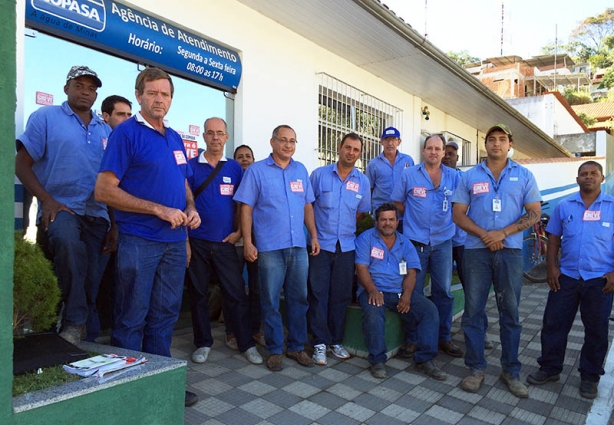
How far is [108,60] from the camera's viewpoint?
4.10 metres

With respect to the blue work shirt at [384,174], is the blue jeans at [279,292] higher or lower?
lower

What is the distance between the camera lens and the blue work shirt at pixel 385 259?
400 cm

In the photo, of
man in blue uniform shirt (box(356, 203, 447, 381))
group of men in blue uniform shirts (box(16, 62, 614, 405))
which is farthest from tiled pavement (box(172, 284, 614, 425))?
man in blue uniform shirt (box(356, 203, 447, 381))

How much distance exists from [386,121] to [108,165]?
6.84m

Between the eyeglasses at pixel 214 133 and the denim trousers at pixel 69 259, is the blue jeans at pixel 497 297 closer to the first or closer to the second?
the eyeglasses at pixel 214 133

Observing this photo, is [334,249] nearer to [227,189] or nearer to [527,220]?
[227,189]

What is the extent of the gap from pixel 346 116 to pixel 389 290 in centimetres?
419

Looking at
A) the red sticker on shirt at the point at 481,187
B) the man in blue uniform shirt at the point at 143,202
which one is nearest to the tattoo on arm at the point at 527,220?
the red sticker on shirt at the point at 481,187

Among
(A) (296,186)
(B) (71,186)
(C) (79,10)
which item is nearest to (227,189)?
(A) (296,186)

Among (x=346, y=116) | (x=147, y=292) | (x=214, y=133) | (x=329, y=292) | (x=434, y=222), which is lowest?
(x=329, y=292)

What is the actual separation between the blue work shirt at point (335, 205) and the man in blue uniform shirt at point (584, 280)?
174 cm

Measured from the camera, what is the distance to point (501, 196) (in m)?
3.52

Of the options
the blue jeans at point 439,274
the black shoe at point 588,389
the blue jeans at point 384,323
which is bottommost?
the black shoe at point 588,389

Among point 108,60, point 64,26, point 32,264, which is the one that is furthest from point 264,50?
point 32,264
